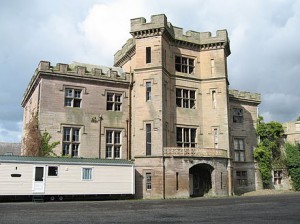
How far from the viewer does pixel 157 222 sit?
36.1ft

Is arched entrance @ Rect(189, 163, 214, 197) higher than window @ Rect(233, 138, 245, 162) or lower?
lower

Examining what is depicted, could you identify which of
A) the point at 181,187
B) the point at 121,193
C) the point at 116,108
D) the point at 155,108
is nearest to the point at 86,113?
the point at 116,108

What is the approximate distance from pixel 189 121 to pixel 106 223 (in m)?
20.3

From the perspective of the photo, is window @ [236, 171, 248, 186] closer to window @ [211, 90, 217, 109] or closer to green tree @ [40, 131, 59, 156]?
window @ [211, 90, 217, 109]

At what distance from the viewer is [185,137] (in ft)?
98.1

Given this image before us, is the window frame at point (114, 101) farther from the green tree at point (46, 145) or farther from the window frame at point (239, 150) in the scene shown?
the window frame at point (239, 150)

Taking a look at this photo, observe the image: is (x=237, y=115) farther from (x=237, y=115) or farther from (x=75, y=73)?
(x=75, y=73)

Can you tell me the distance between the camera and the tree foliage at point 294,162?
118 ft

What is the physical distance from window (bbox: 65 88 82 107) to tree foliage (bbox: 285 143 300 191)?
22.9 m

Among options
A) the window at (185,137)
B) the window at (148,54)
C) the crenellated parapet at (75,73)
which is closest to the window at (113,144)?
the crenellated parapet at (75,73)

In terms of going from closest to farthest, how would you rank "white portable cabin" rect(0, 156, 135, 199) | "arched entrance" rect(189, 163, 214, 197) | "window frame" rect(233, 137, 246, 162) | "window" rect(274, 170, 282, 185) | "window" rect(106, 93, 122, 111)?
"white portable cabin" rect(0, 156, 135, 199) → "arched entrance" rect(189, 163, 214, 197) → "window" rect(106, 93, 122, 111) → "window frame" rect(233, 137, 246, 162) → "window" rect(274, 170, 282, 185)

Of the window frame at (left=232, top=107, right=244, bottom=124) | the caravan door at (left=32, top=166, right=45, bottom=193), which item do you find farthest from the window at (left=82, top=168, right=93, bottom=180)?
the window frame at (left=232, top=107, right=244, bottom=124)

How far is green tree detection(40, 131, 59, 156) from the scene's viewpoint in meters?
26.3

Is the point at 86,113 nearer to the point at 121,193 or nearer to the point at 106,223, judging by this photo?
the point at 121,193
